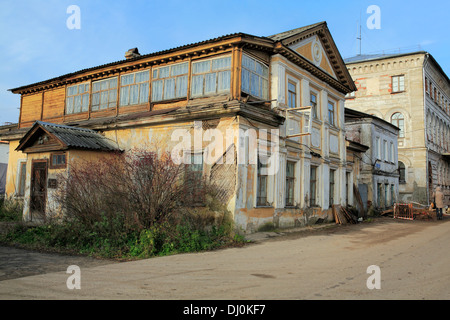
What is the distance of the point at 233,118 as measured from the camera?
1263 centimetres

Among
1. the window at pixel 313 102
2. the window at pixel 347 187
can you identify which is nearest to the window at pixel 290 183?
the window at pixel 313 102

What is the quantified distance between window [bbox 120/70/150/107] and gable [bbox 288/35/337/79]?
6477mm

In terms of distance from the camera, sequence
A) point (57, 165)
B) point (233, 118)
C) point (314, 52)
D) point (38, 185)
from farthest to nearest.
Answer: point (314, 52)
point (38, 185)
point (57, 165)
point (233, 118)

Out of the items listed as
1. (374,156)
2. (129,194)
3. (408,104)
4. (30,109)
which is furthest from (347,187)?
(30,109)

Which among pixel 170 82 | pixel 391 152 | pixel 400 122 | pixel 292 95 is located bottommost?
pixel 391 152

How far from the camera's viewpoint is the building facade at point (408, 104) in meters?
33.4

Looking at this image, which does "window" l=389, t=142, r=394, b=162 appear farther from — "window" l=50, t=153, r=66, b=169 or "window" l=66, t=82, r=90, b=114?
"window" l=50, t=153, r=66, b=169

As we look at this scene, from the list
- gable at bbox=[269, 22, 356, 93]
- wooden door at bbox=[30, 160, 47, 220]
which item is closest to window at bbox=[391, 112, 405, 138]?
gable at bbox=[269, 22, 356, 93]

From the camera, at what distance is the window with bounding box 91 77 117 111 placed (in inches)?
688

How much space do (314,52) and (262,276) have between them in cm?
1348

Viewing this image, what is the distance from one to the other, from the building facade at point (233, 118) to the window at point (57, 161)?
0.22ft

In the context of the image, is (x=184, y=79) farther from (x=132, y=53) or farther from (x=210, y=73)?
(x=132, y=53)

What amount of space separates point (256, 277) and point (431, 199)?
32.8m

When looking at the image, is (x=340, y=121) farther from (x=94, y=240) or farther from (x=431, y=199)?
(x=431, y=199)
